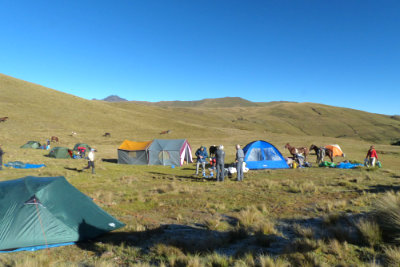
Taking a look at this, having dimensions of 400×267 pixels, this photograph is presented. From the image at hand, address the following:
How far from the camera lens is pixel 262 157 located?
18.9 meters

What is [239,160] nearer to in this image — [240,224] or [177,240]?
[240,224]

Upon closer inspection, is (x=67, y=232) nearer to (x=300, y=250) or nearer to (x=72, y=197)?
(x=72, y=197)

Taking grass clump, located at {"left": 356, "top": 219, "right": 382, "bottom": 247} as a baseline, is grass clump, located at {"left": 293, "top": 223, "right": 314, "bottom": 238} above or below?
below

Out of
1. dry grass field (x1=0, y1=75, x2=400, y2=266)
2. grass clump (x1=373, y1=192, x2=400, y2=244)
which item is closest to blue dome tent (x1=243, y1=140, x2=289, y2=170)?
dry grass field (x1=0, y1=75, x2=400, y2=266)

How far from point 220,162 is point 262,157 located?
6104 mm

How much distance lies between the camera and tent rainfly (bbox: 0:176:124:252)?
5672 mm

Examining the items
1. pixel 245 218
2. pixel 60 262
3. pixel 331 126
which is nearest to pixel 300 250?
pixel 245 218

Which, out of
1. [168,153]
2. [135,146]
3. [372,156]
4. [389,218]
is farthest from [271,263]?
[135,146]

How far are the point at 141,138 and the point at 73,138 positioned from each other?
12.2 metres

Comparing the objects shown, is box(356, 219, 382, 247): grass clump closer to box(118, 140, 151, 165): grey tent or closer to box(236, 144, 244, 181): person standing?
box(236, 144, 244, 181): person standing

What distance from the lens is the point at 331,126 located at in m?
118

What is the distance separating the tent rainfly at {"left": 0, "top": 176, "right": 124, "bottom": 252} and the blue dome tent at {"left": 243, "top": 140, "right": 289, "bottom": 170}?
13171 mm

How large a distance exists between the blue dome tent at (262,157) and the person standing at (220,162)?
184 inches

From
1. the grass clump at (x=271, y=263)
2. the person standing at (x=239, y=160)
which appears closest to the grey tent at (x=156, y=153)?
the person standing at (x=239, y=160)
